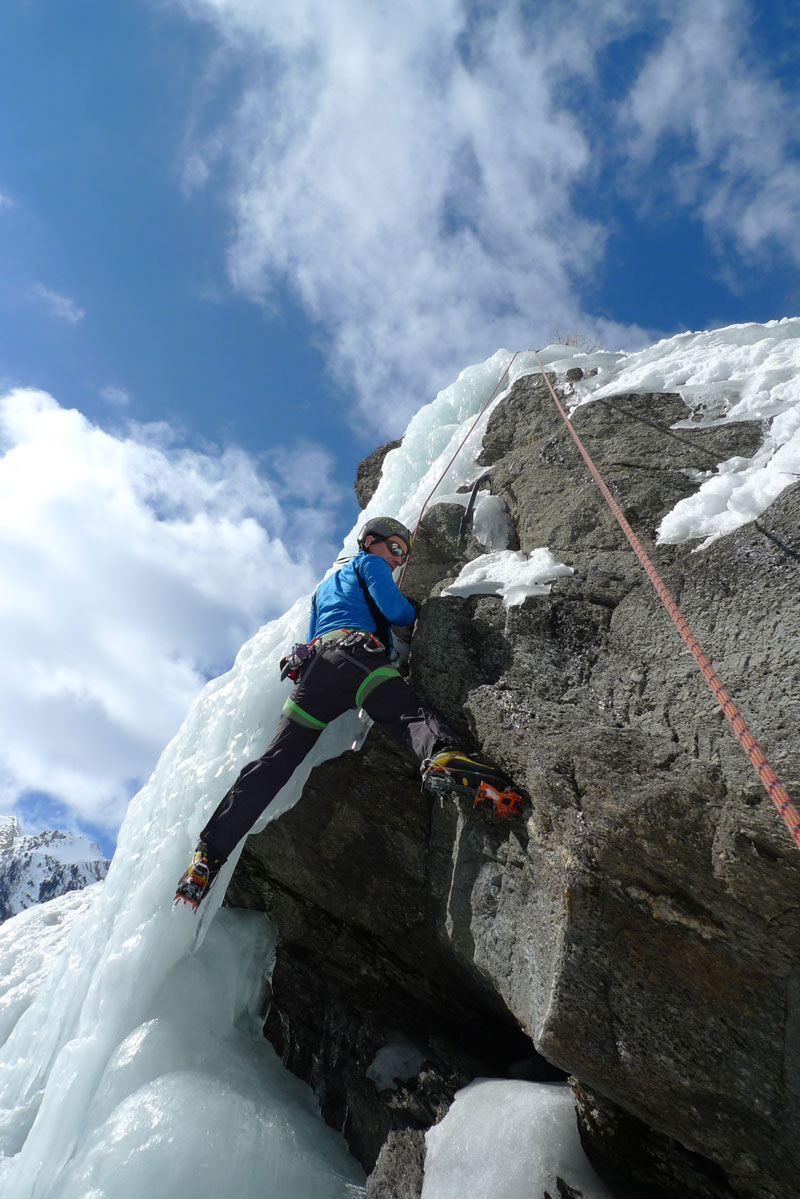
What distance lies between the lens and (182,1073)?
4.41 meters

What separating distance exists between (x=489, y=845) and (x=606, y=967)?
40.9 inches

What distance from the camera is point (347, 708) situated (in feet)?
14.9

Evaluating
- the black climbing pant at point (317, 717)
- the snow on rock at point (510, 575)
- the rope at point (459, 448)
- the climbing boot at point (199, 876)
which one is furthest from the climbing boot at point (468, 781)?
the rope at point (459, 448)

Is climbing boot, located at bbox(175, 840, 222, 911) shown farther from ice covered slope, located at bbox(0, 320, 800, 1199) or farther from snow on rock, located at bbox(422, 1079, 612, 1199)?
snow on rock, located at bbox(422, 1079, 612, 1199)

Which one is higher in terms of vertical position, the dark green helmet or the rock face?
the dark green helmet

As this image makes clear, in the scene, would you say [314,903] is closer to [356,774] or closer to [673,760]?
[356,774]

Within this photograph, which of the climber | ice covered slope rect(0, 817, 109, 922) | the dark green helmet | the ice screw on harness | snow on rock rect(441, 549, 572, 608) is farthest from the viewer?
ice covered slope rect(0, 817, 109, 922)

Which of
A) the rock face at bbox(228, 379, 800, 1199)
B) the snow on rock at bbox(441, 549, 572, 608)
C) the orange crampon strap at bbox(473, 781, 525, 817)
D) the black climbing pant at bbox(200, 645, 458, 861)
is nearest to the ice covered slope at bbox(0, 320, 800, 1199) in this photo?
the rock face at bbox(228, 379, 800, 1199)

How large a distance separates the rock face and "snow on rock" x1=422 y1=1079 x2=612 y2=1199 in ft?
0.59

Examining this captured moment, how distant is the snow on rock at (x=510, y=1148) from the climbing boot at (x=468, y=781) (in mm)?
1585

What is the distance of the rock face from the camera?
299 centimetres

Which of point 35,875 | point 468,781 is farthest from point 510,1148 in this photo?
point 35,875

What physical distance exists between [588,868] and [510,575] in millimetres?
2078

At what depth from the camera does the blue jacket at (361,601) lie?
15.6 feet
